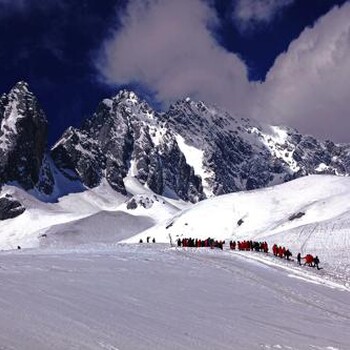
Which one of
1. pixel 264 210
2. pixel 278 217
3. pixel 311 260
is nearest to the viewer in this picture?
pixel 311 260

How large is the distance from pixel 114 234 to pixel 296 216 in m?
85.9

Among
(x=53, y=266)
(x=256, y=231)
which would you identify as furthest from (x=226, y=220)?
(x=53, y=266)

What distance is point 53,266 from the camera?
2683cm

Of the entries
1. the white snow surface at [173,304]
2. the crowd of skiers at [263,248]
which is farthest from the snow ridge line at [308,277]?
the crowd of skiers at [263,248]

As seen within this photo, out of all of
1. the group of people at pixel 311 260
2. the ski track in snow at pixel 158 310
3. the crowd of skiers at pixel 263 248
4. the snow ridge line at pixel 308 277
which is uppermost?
the crowd of skiers at pixel 263 248

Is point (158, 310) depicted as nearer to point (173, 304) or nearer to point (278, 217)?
point (173, 304)

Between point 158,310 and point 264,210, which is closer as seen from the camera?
point 158,310

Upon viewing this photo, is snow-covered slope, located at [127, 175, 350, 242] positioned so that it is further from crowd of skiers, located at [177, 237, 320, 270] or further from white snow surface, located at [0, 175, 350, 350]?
white snow surface, located at [0, 175, 350, 350]

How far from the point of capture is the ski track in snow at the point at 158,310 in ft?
42.8

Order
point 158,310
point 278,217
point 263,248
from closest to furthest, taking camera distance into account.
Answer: point 158,310, point 263,248, point 278,217

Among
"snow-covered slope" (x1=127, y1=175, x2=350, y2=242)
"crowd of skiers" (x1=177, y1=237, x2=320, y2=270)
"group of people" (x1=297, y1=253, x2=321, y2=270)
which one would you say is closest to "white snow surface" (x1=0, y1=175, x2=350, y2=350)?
"group of people" (x1=297, y1=253, x2=321, y2=270)

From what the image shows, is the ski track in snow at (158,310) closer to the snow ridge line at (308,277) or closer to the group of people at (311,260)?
the snow ridge line at (308,277)

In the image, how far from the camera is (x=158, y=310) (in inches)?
706

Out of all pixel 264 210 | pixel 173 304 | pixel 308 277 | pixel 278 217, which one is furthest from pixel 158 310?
pixel 264 210
